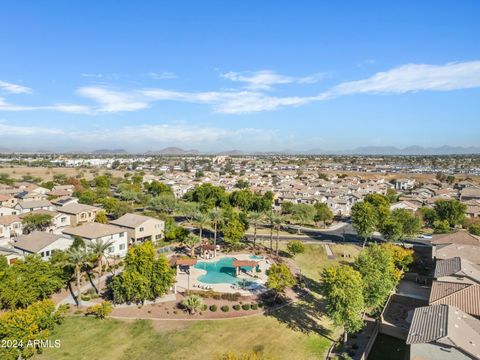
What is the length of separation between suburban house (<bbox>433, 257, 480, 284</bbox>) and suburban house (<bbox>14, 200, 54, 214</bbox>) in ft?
280

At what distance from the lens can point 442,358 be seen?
1077 inches

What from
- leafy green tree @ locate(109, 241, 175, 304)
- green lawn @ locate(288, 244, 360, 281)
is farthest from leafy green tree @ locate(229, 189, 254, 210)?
leafy green tree @ locate(109, 241, 175, 304)

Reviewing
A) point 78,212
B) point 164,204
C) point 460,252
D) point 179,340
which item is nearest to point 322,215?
point 460,252

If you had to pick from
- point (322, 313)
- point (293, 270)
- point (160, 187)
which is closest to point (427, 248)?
point (293, 270)

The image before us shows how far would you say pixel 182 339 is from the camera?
35250 millimetres

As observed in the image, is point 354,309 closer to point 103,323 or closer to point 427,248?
point 103,323

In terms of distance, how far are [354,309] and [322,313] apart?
363 inches

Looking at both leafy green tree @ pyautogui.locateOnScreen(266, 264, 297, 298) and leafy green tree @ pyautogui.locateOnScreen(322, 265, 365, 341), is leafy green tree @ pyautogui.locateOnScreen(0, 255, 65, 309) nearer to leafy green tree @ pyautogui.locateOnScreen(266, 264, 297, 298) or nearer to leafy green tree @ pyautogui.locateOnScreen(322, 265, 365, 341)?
leafy green tree @ pyautogui.locateOnScreen(266, 264, 297, 298)

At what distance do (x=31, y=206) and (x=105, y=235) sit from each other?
123 feet

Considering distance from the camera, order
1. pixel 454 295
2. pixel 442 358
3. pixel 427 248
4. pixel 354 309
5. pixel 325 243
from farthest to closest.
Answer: pixel 325 243, pixel 427 248, pixel 454 295, pixel 354 309, pixel 442 358

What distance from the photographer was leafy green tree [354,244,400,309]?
37.3 meters

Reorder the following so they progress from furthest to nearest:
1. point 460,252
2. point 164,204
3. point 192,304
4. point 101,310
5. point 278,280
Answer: point 164,204 < point 460,252 < point 278,280 < point 192,304 < point 101,310

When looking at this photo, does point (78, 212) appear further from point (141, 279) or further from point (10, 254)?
point (141, 279)

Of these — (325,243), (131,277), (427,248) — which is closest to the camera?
(131,277)
